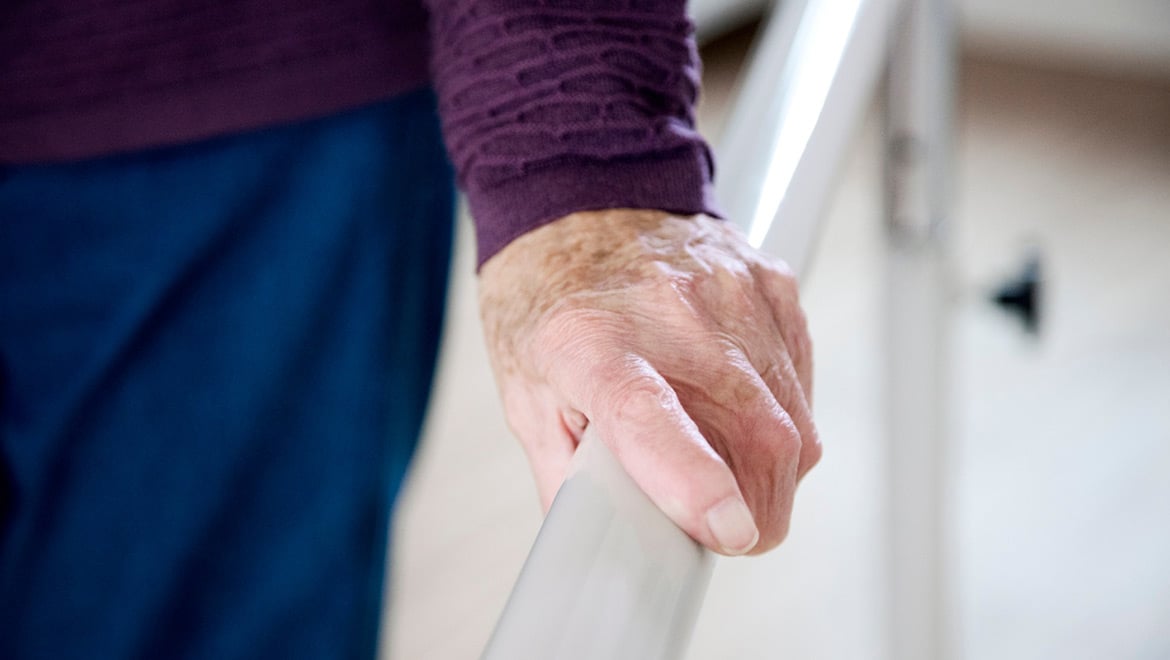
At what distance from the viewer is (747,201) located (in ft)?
1.33

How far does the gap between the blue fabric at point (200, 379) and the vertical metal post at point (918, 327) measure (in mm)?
297

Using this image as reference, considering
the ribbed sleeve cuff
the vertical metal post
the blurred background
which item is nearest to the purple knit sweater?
the ribbed sleeve cuff

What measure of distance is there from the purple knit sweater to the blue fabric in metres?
0.02

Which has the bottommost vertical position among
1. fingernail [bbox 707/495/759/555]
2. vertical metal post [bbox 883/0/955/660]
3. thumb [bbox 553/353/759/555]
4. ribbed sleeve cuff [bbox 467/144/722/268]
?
vertical metal post [bbox 883/0/955/660]

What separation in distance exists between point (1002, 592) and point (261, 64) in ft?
3.55

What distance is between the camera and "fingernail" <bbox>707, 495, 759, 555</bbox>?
0.88 feet

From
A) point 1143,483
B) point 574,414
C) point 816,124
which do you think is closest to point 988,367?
point 1143,483

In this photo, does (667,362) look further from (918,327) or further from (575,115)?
(918,327)

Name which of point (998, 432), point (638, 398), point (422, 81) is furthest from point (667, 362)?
point (998, 432)

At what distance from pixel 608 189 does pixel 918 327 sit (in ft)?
1.25

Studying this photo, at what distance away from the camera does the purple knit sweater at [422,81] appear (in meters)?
0.38

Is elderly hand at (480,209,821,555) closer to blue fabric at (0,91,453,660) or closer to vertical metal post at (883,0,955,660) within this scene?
blue fabric at (0,91,453,660)

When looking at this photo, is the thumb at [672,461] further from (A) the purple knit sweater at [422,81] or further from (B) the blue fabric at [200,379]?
(B) the blue fabric at [200,379]

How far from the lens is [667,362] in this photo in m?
0.32
